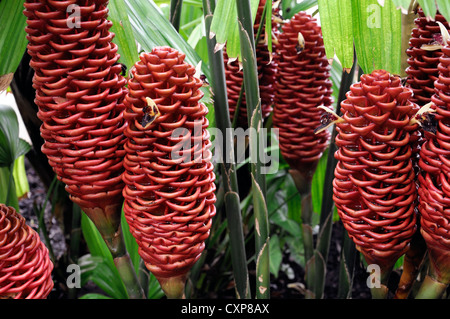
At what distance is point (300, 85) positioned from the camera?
50cm

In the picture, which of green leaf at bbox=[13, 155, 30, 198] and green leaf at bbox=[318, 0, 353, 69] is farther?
green leaf at bbox=[13, 155, 30, 198]

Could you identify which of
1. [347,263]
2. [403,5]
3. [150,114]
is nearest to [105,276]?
[347,263]

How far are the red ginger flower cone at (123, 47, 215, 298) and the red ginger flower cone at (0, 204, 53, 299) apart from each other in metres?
0.08

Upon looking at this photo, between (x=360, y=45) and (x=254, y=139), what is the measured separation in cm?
12

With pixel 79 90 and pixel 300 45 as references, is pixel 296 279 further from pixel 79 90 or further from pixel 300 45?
pixel 79 90

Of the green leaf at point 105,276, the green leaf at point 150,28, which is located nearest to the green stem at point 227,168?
the green leaf at point 150,28

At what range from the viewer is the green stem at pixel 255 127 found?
36cm

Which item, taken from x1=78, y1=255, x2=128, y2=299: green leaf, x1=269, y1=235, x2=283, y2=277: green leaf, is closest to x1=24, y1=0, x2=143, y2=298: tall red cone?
x1=78, y1=255, x2=128, y2=299: green leaf

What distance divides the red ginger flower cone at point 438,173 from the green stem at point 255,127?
14 cm

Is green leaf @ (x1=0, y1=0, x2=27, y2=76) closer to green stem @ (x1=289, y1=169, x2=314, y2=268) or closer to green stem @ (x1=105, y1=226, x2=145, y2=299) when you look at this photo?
green stem @ (x1=105, y1=226, x2=145, y2=299)

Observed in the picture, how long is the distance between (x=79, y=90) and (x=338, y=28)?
0.21 meters

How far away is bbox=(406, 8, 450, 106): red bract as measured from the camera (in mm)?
378

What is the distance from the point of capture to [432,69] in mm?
380
